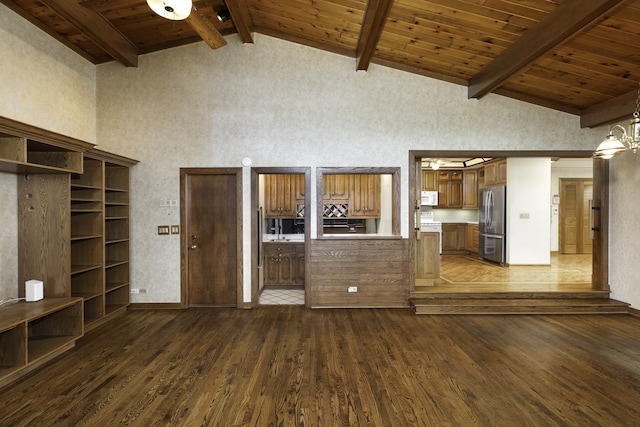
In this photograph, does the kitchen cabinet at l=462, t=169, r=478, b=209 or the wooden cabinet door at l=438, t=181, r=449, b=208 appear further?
the wooden cabinet door at l=438, t=181, r=449, b=208

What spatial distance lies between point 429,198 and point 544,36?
244 inches

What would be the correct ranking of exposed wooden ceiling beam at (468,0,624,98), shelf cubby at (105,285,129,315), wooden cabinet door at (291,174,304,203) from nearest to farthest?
exposed wooden ceiling beam at (468,0,624,98)
shelf cubby at (105,285,129,315)
wooden cabinet door at (291,174,304,203)

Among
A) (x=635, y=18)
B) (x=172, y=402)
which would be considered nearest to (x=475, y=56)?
(x=635, y=18)

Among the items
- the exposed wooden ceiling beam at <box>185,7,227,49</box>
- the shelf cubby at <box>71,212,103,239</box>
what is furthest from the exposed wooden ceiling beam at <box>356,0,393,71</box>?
the shelf cubby at <box>71,212,103,239</box>

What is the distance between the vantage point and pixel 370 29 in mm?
3744

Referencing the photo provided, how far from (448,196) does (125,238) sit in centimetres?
805

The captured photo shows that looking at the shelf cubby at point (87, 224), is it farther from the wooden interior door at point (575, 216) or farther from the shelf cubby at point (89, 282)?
the wooden interior door at point (575, 216)

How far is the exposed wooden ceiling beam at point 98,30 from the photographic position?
3498mm

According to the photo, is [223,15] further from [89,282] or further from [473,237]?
[473,237]

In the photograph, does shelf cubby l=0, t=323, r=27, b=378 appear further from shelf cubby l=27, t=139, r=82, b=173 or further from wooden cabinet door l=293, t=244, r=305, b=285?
wooden cabinet door l=293, t=244, r=305, b=285

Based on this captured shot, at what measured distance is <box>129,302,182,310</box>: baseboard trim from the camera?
191 inches

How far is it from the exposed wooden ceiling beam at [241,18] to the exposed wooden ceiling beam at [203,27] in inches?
24.5

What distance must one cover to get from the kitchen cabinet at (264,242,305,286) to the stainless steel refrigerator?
440 centimetres

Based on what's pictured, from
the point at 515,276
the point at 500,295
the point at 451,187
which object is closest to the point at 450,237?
the point at 451,187
